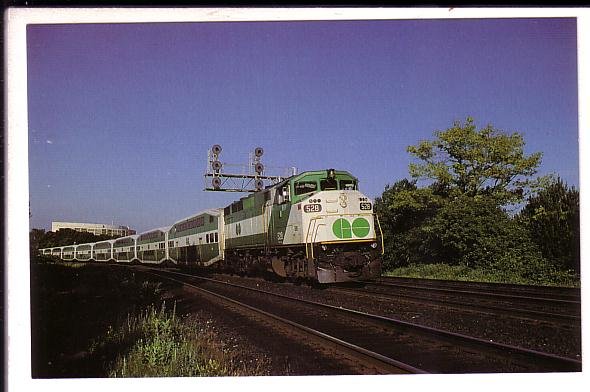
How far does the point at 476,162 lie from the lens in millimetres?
5578

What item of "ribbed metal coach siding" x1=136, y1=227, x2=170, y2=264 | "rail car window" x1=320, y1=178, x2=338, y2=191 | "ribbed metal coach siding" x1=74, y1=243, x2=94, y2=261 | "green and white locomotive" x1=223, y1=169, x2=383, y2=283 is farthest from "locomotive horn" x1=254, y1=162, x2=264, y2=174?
"ribbed metal coach siding" x1=74, y1=243, x2=94, y2=261

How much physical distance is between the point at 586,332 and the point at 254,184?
3635 mm

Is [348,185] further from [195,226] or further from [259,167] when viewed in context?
[195,226]

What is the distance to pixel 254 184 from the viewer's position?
561 centimetres

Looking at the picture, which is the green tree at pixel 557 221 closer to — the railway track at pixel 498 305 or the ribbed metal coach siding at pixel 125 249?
the railway track at pixel 498 305

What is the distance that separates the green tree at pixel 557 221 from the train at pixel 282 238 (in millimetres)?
1706

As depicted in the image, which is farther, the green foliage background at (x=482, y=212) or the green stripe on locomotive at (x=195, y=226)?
the green stripe on locomotive at (x=195, y=226)

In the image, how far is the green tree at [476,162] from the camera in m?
5.13

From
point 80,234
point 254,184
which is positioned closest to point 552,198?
point 254,184

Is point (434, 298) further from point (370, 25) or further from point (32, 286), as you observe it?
point (32, 286)

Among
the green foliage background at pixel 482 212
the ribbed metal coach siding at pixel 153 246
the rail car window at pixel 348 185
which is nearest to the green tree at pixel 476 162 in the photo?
the green foliage background at pixel 482 212

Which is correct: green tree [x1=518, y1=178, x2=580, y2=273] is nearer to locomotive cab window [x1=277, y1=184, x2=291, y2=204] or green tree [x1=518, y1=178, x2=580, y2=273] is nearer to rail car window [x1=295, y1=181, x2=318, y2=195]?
rail car window [x1=295, y1=181, x2=318, y2=195]

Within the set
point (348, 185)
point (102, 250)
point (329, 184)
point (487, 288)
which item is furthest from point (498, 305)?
point (102, 250)

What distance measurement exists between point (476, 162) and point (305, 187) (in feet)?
7.36
